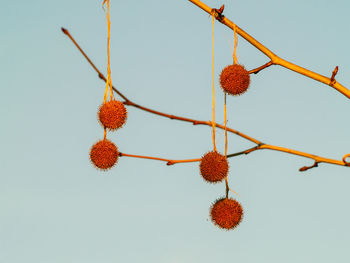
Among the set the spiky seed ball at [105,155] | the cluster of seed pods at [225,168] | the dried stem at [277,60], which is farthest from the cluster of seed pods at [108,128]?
the dried stem at [277,60]

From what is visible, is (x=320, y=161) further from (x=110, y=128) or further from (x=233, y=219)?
(x=110, y=128)

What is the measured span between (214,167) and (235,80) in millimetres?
428

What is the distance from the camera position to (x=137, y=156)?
240 cm

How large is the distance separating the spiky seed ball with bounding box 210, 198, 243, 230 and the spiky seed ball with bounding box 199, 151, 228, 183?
16 cm

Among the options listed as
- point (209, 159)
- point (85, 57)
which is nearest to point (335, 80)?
point (209, 159)

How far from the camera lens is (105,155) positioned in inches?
101

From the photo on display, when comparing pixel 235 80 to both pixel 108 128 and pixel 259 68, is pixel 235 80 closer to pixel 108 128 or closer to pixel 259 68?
pixel 259 68

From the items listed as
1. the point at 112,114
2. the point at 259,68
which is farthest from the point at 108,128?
the point at 259,68

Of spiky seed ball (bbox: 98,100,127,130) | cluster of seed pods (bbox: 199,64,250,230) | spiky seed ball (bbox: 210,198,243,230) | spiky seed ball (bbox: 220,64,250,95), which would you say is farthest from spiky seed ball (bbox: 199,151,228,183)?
spiky seed ball (bbox: 98,100,127,130)

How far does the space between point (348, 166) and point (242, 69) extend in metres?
0.64

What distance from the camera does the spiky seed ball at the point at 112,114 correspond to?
2590mm

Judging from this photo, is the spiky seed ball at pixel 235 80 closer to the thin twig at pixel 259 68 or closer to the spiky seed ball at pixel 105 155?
the thin twig at pixel 259 68

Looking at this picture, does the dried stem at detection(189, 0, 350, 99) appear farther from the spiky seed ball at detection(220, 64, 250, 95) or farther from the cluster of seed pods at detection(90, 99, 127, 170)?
the cluster of seed pods at detection(90, 99, 127, 170)

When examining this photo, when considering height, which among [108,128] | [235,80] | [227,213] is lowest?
[227,213]
